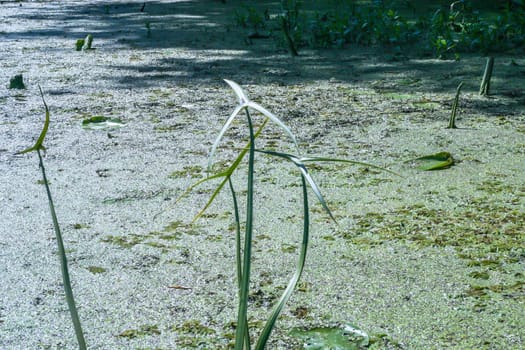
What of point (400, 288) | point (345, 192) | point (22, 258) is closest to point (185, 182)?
point (345, 192)

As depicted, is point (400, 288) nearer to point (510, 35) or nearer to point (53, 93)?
point (53, 93)

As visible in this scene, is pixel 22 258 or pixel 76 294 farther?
pixel 22 258

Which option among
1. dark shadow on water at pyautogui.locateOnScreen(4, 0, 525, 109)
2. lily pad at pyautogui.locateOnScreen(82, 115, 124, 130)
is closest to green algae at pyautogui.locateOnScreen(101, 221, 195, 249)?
lily pad at pyautogui.locateOnScreen(82, 115, 124, 130)

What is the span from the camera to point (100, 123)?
1843mm

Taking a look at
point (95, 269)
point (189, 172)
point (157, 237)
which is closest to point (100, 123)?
point (189, 172)

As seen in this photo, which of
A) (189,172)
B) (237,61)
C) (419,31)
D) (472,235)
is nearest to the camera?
(472,235)

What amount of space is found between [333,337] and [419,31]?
2.26m

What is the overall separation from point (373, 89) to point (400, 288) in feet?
4.23

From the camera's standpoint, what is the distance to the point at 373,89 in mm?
2223

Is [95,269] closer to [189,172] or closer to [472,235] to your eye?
[189,172]

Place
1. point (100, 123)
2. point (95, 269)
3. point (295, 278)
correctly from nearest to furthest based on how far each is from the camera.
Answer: point (295, 278) → point (95, 269) → point (100, 123)

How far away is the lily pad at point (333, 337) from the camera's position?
33.5 inches

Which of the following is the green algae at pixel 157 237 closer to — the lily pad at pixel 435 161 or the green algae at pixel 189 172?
the green algae at pixel 189 172

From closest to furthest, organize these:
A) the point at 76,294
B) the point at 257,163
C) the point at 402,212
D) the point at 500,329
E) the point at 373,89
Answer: the point at 500,329
the point at 76,294
the point at 402,212
the point at 257,163
the point at 373,89
